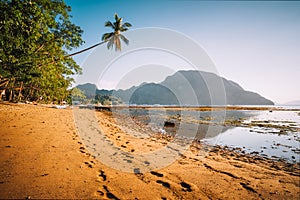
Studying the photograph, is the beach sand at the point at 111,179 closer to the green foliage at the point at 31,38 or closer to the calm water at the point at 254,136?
the calm water at the point at 254,136

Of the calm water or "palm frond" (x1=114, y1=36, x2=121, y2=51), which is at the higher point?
"palm frond" (x1=114, y1=36, x2=121, y2=51)

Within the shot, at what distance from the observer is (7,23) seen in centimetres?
612

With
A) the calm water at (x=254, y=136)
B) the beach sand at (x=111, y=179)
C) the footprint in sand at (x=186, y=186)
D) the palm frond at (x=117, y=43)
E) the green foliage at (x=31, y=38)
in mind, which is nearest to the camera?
the beach sand at (x=111, y=179)

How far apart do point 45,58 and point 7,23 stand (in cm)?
289

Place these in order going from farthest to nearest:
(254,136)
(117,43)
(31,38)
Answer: (117,43)
(254,136)
(31,38)

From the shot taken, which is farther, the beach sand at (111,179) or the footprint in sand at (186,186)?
the footprint in sand at (186,186)

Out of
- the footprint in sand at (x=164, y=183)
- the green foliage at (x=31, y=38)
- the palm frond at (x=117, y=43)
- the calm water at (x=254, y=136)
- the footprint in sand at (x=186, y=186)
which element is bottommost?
the calm water at (x=254, y=136)

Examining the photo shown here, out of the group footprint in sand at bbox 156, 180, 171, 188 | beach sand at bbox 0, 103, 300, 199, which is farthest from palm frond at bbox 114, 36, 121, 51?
footprint in sand at bbox 156, 180, 171, 188

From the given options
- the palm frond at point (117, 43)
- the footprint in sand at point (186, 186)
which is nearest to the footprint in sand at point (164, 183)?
the footprint in sand at point (186, 186)

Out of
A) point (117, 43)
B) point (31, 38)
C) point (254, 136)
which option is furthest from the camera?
point (117, 43)

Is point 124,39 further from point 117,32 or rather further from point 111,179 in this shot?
point 111,179

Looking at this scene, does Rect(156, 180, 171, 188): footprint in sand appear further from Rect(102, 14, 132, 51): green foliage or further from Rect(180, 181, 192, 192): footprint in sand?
Rect(102, 14, 132, 51): green foliage

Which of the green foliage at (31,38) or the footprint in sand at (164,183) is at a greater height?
Answer: the green foliage at (31,38)

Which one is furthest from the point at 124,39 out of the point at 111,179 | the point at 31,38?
the point at 111,179
